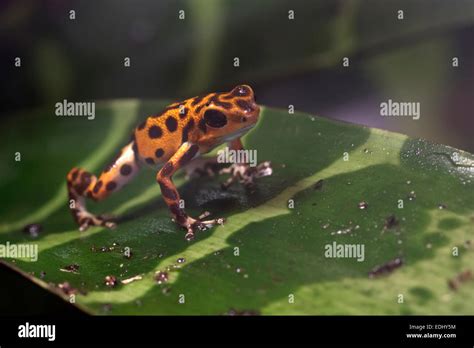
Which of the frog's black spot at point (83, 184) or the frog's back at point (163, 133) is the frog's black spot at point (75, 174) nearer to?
the frog's black spot at point (83, 184)

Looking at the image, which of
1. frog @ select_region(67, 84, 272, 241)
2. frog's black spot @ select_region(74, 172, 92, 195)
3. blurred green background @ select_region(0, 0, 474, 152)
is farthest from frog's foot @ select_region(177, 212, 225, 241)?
blurred green background @ select_region(0, 0, 474, 152)

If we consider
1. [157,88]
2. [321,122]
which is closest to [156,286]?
[321,122]

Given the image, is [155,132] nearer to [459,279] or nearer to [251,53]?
[251,53]

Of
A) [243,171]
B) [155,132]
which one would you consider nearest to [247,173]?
[243,171]

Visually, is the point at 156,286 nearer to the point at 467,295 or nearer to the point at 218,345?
the point at 218,345

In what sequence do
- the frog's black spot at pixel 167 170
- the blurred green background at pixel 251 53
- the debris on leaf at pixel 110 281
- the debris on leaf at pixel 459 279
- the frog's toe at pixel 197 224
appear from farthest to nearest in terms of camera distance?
the blurred green background at pixel 251 53 < the frog's black spot at pixel 167 170 < the frog's toe at pixel 197 224 < the debris on leaf at pixel 110 281 < the debris on leaf at pixel 459 279

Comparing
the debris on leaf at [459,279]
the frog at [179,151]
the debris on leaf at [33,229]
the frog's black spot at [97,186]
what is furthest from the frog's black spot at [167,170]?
the debris on leaf at [459,279]
